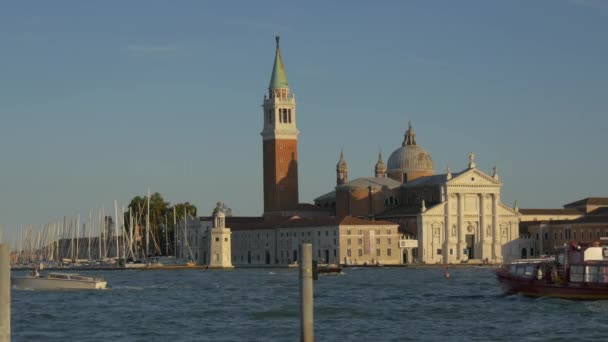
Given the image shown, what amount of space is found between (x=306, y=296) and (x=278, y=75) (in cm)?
10142

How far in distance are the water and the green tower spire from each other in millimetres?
61493

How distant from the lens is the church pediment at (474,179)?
116 meters

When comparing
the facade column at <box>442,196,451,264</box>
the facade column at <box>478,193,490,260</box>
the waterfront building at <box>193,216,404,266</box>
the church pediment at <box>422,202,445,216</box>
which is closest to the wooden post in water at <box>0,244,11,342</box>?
the waterfront building at <box>193,216,404,266</box>

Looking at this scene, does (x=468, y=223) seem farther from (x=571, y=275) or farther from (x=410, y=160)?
(x=571, y=275)

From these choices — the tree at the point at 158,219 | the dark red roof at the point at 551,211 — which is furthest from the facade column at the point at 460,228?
the tree at the point at 158,219

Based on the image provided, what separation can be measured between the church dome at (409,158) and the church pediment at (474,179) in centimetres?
1246

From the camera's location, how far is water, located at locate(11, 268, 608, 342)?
3706 centimetres

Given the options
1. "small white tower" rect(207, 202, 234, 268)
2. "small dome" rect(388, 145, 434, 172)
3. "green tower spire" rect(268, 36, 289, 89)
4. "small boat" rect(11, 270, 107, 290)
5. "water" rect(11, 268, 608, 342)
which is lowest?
"water" rect(11, 268, 608, 342)

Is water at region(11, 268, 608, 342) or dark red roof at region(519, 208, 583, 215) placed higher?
dark red roof at region(519, 208, 583, 215)

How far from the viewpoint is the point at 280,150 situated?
121125mm

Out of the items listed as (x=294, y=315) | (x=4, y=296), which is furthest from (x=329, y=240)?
(x=4, y=296)

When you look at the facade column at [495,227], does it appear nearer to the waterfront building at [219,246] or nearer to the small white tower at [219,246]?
the waterfront building at [219,246]

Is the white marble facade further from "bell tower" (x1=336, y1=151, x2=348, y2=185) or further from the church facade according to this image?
"bell tower" (x1=336, y1=151, x2=348, y2=185)

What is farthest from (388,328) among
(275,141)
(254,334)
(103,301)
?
(275,141)
